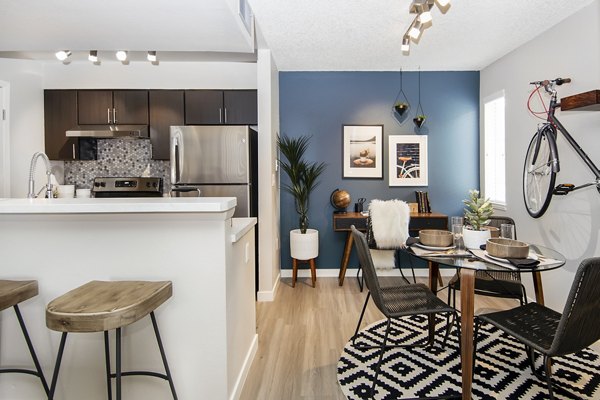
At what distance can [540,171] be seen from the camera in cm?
325

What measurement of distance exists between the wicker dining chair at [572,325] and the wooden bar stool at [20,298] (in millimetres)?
2223

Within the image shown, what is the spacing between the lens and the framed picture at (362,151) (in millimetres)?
4473

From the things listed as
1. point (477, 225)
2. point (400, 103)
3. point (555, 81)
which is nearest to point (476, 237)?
point (477, 225)

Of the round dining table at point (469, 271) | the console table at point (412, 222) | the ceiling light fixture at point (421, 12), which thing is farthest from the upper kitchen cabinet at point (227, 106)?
the round dining table at point (469, 271)

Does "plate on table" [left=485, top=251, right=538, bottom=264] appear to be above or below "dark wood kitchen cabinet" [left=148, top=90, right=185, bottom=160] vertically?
below

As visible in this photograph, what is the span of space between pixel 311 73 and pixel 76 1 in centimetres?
302

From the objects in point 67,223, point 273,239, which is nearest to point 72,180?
point 273,239

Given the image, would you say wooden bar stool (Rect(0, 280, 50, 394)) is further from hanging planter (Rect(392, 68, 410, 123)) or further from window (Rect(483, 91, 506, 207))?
window (Rect(483, 91, 506, 207))

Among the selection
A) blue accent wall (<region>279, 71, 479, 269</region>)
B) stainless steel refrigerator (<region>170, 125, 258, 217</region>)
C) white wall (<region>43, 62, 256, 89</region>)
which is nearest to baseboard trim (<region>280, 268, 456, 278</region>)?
blue accent wall (<region>279, 71, 479, 269</region>)

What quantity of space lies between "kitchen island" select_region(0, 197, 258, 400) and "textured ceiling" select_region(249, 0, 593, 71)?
1887mm

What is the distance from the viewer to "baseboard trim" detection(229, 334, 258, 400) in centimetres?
193

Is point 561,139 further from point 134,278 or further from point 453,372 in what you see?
point 134,278

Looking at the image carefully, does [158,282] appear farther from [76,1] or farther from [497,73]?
[497,73]

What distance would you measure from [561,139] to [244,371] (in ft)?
9.99
